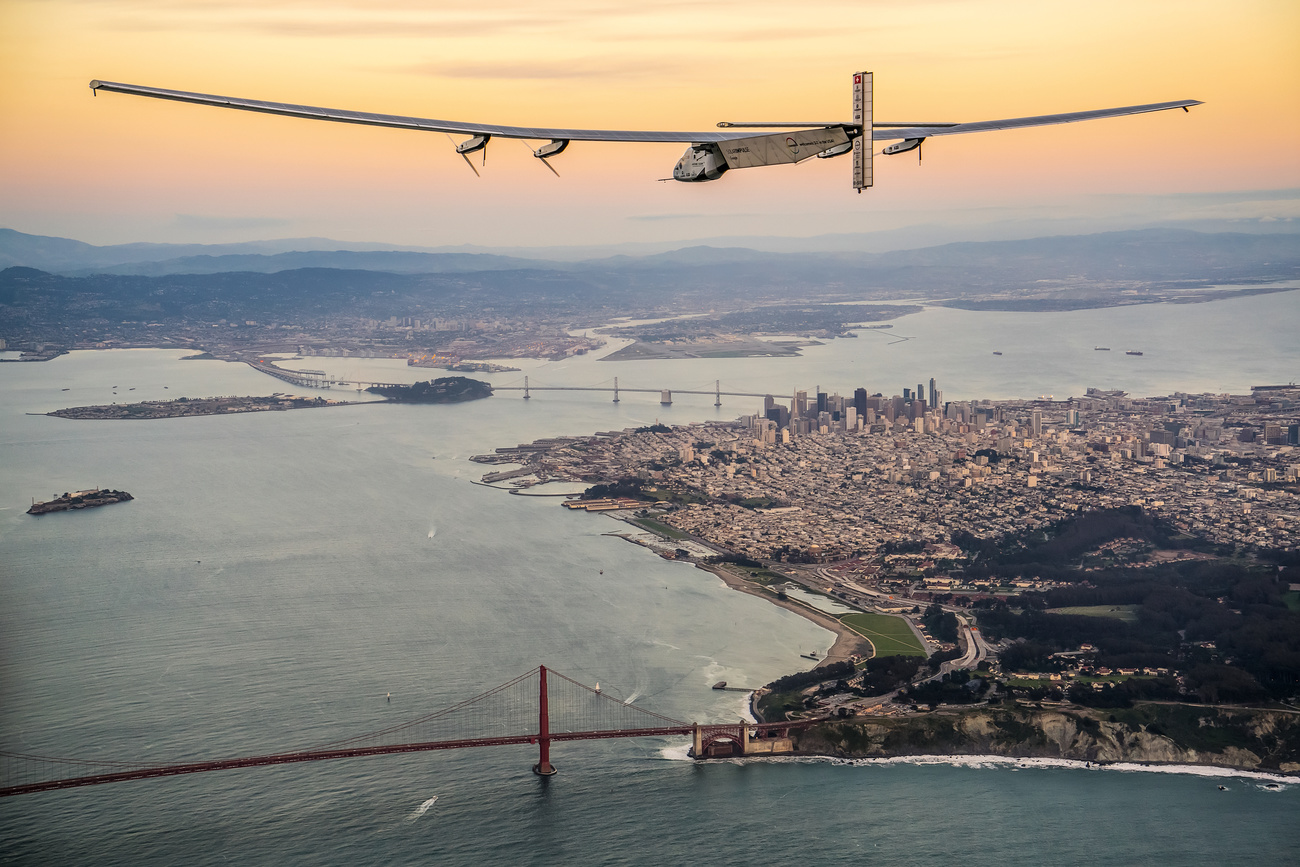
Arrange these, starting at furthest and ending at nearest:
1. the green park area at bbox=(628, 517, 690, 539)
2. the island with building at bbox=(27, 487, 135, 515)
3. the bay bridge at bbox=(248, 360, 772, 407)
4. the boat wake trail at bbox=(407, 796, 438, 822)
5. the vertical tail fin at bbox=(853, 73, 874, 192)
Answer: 1. the bay bridge at bbox=(248, 360, 772, 407)
2. the island with building at bbox=(27, 487, 135, 515)
3. the green park area at bbox=(628, 517, 690, 539)
4. the boat wake trail at bbox=(407, 796, 438, 822)
5. the vertical tail fin at bbox=(853, 73, 874, 192)

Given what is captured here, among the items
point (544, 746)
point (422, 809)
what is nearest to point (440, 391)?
point (544, 746)

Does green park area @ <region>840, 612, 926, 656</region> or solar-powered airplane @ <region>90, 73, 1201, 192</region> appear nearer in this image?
solar-powered airplane @ <region>90, 73, 1201, 192</region>

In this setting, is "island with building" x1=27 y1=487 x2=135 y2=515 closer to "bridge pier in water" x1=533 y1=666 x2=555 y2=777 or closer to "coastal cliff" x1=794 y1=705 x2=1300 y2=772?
"bridge pier in water" x1=533 y1=666 x2=555 y2=777

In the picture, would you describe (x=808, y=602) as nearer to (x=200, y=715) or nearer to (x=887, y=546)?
(x=887, y=546)

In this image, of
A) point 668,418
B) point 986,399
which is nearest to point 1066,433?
point 986,399

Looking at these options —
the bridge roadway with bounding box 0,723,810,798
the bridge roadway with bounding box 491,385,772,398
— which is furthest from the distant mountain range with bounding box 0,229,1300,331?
the bridge roadway with bounding box 0,723,810,798

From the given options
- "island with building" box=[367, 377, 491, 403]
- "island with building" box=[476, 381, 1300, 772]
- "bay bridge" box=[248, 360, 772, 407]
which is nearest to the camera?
"island with building" box=[476, 381, 1300, 772]

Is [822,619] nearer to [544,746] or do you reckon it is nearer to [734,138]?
[544,746]
